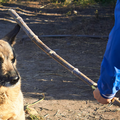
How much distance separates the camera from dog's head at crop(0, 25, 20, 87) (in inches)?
105

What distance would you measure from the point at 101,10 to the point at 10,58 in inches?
411

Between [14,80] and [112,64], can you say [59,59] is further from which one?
[112,64]

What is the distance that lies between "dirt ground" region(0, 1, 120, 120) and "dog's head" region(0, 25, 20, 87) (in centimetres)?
117

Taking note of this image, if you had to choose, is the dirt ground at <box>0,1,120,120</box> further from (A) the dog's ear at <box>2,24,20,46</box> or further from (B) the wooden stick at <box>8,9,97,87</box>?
(A) the dog's ear at <box>2,24,20,46</box>

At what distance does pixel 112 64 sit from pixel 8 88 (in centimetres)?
196

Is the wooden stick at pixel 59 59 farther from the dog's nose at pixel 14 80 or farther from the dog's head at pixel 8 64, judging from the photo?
the dog's nose at pixel 14 80

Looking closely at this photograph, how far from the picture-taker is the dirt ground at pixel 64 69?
373 centimetres

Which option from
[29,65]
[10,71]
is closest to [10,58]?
[10,71]

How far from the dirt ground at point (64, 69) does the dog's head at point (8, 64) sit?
46.0 inches

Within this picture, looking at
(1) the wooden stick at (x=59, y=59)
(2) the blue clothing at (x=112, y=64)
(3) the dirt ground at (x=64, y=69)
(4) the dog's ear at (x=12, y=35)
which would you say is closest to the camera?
(2) the blue clothing at (x=112, y=64)

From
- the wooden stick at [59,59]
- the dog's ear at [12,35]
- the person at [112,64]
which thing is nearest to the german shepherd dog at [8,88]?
the dog's ear at [12,35]

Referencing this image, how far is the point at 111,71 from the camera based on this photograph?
1237 millimetres

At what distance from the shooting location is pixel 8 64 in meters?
2.87

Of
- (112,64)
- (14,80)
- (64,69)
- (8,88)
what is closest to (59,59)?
(14,80)
